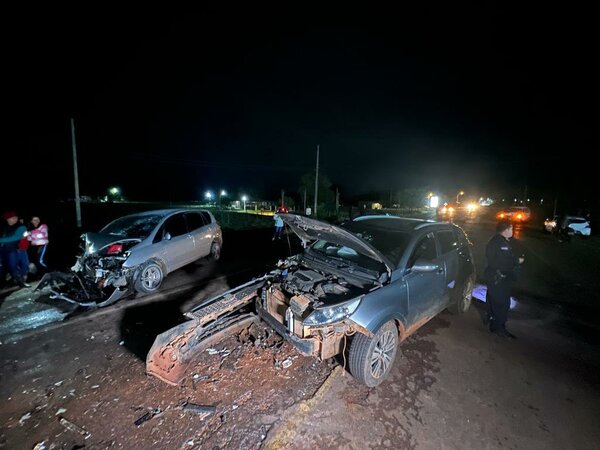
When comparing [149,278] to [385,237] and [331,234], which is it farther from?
[385,237]

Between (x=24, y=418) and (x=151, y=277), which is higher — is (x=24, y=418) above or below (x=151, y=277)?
below

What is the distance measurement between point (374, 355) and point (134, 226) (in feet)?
19.4

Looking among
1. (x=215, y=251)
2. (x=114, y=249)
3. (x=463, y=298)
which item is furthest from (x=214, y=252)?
(x=463, y=298)

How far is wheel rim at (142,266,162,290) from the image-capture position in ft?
18.1

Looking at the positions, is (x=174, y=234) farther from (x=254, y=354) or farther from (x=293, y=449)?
(x=293, y=449)

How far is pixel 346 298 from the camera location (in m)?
3.05

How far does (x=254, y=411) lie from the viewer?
2637 millimetres

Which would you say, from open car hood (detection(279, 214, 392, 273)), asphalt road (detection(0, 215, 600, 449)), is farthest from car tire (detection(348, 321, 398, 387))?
open car hood (detection(279, 214, 392, 273))

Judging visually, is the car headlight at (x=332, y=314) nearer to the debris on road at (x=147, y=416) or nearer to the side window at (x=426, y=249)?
the side window at (x=426, y=249)

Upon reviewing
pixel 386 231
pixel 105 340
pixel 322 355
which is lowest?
pixel 105 340

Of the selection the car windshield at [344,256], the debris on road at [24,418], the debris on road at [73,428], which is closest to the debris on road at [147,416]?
the debris on road at [73,428]

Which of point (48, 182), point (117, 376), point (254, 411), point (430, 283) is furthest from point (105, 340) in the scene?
point (48, 182)

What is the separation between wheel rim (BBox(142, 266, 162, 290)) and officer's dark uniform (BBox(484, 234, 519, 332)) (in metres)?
6.30

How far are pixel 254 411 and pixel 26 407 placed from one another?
2.32m
